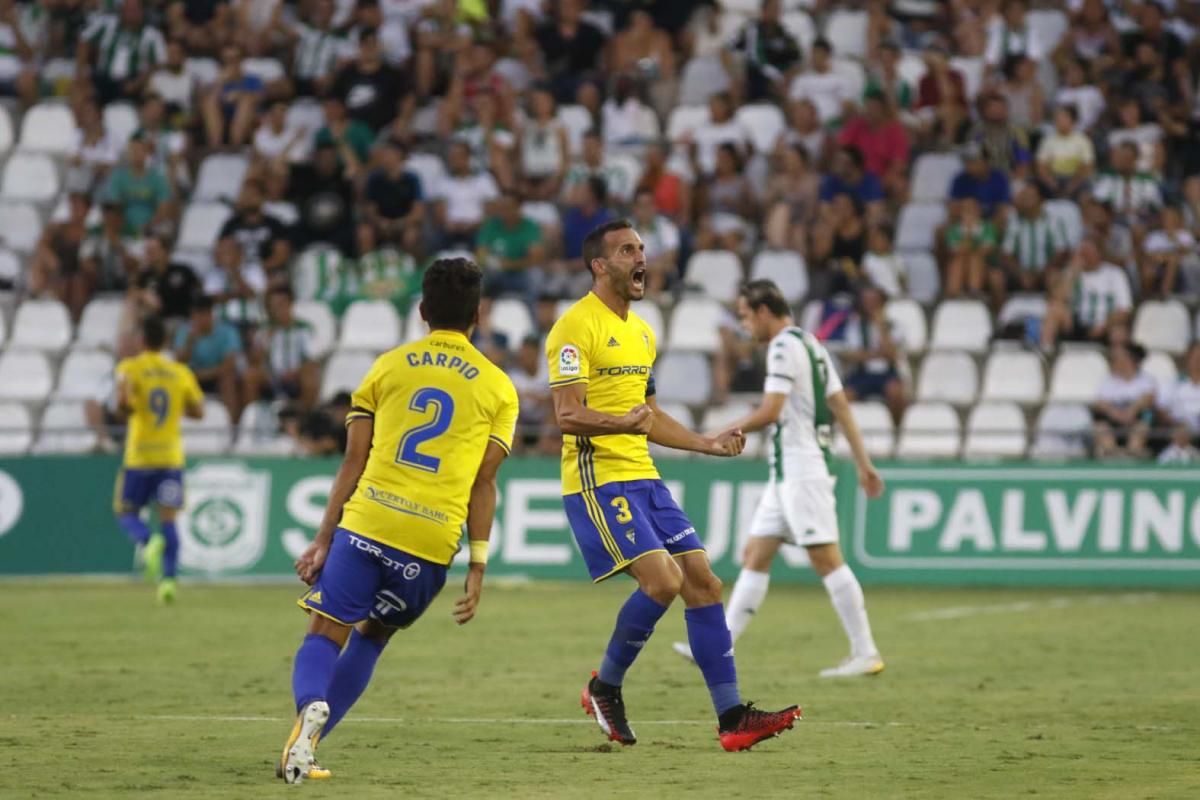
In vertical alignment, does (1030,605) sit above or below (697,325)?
below

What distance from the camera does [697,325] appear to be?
22.6 m

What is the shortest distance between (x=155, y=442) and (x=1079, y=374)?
949 centimetres

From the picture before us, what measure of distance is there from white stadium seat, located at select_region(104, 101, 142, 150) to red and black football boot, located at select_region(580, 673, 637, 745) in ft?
58.5

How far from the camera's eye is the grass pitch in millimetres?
8266

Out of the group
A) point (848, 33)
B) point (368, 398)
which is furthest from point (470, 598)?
point (848, 33)

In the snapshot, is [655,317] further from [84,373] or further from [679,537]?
[679,537]

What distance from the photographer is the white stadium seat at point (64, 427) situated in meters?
22.5

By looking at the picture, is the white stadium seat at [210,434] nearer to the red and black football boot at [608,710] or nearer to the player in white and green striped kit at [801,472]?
the player in white and green striped kit at [801,472]

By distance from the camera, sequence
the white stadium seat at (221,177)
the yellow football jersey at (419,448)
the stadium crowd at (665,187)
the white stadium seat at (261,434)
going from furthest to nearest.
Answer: the white stadium seat at (221,177) < the stadium crowd at (665,187) < the white stadium seat at (261,434) < the yellow football jersey at (419,448)

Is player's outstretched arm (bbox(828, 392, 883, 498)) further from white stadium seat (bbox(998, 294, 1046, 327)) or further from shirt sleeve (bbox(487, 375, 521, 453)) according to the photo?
white stadium seat (bbox(998, 294, 1046, 327))

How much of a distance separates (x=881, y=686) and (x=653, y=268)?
10922 mm

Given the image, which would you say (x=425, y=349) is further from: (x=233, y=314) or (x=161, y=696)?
(x=233, y=314)

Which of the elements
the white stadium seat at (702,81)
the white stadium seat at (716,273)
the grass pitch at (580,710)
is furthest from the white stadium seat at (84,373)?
the white stadium seat at (702,81)

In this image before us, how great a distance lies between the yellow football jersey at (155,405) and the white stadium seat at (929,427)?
24.0 ft
